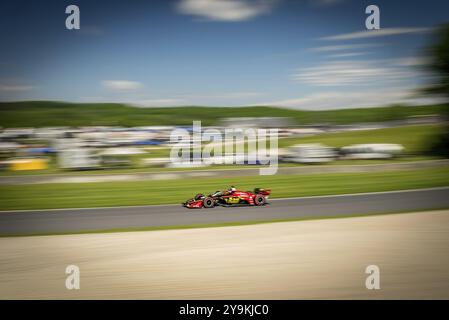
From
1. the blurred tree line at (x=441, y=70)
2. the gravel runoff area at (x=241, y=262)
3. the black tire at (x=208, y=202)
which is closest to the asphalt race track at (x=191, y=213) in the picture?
the black tire at (x=208, y=202)

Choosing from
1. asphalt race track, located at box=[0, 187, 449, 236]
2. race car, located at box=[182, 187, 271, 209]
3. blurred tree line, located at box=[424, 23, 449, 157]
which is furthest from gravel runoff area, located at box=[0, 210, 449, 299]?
blurred tree line, located at box=[424, 23, 449, 157]

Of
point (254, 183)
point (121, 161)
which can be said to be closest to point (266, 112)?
point (121, 161)

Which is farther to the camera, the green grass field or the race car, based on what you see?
the green grass field

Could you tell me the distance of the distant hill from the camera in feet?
143

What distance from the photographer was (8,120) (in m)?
43.8

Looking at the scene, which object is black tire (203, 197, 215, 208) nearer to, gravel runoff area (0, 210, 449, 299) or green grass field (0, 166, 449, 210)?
green grass field (0, 166, 449, 210)

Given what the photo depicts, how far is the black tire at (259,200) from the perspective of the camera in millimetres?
10445

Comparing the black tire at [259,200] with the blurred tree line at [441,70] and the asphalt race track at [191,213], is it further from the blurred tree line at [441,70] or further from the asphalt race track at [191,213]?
the blurred tree line at [441,70]

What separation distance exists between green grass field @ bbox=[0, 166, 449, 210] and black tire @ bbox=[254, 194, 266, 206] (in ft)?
5.16

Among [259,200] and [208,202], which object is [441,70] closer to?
[259,200]

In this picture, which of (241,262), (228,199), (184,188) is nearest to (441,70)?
(184,188)

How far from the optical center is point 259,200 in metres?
10.5

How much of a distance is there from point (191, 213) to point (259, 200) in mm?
1785
